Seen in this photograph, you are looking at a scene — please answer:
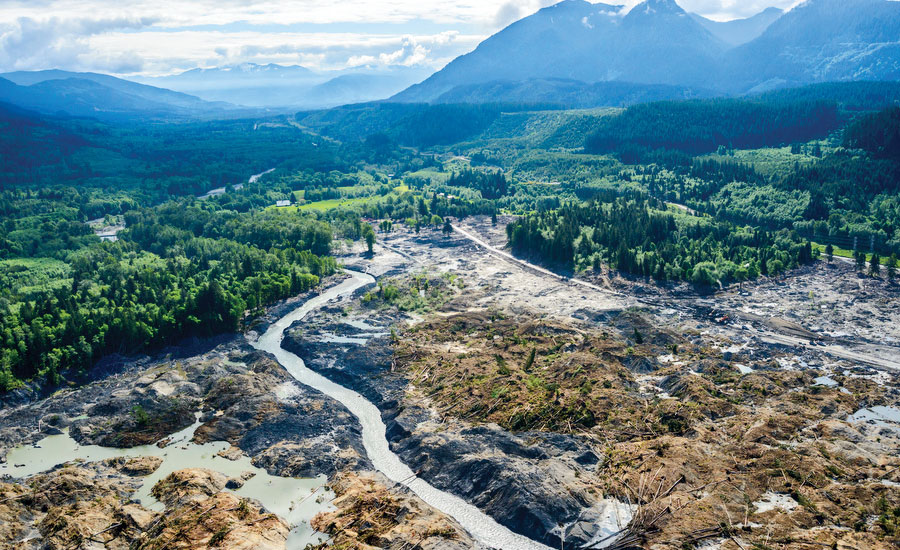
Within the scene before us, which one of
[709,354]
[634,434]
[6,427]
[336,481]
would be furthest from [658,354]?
[6,427]

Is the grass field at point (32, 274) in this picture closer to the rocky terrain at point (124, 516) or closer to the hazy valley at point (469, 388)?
the hazy valley at point (469, 388)

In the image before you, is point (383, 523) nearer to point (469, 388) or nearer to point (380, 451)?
point (380, 451)

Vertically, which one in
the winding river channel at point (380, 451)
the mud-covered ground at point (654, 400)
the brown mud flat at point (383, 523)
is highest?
the mud-covered ground at point (654, 400)

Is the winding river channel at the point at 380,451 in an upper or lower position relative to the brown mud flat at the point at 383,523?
lower

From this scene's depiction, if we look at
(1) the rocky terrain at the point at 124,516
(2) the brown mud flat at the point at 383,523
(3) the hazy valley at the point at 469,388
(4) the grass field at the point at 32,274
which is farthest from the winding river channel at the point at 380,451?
(4) the grass field at the point at 32,274

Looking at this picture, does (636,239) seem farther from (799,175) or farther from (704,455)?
(704,455)

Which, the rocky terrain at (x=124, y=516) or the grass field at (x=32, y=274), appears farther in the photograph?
the grass field at (x=32, y=274)

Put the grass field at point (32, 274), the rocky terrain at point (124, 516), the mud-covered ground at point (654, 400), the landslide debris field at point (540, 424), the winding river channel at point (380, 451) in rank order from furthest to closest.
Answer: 1. the grass field at point (32, 274)
2. the winding river channel at point (380, 451)
3. the mud-covered ground at point (654, 400)
4. the landslide debris field at point (540, 424)
5. the rocky terrain at point (124, 516)

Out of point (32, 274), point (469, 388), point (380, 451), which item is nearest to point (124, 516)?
point (380, 451)
